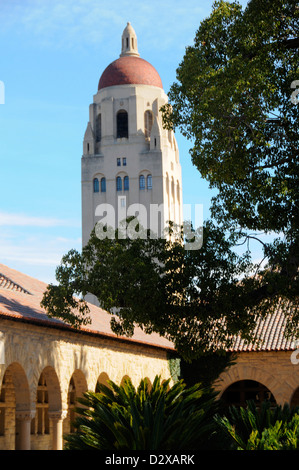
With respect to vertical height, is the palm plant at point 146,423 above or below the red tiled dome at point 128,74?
below

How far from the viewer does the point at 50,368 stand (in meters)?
20.1

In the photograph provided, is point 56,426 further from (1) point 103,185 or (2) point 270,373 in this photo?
(1) point 103,185

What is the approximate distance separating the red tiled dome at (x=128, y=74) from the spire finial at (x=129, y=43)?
2.92m

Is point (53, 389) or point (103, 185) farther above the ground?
point (103, 185)

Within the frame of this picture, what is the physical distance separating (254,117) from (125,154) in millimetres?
62354

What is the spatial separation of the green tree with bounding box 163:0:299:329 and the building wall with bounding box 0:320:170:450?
4252 millimetres

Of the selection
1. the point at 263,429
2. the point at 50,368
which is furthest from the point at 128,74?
the point at 263,429

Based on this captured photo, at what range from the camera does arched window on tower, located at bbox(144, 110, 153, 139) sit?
79750 millimetres

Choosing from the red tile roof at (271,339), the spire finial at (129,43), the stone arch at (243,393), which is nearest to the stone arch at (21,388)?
the red tile roof at (271,339)

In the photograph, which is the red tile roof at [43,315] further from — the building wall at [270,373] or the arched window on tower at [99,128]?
the arched window on tower at [99,128]

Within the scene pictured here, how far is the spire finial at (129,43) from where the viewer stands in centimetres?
8469
